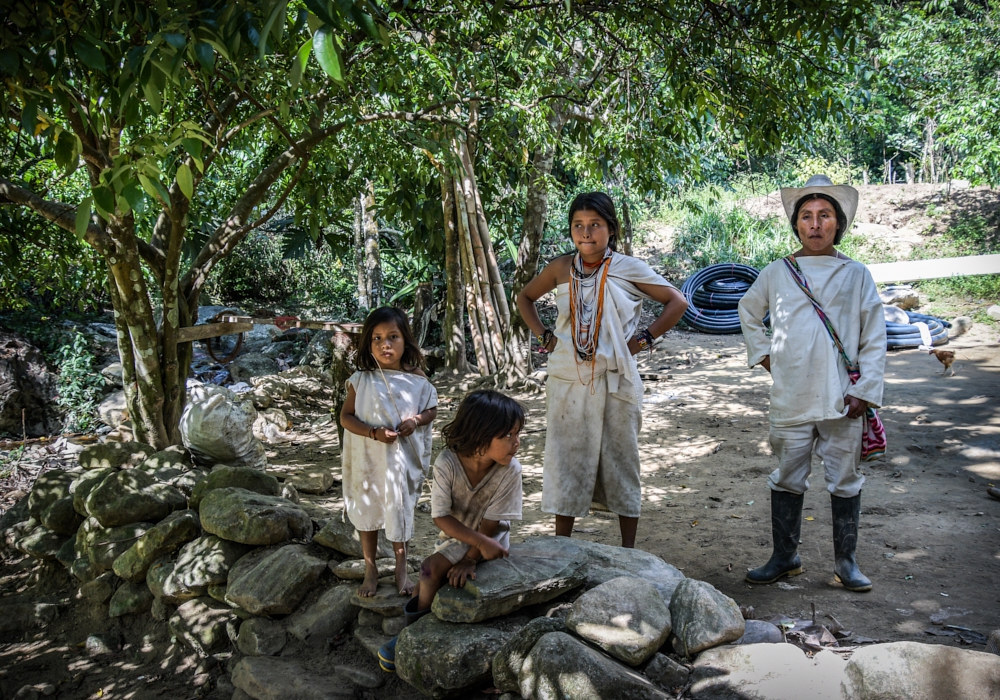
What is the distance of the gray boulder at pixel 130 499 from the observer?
4152 mm

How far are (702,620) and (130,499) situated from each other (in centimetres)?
327

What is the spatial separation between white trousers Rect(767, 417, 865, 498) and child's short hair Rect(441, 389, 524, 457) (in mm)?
1137

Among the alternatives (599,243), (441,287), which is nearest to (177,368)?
(599,243)

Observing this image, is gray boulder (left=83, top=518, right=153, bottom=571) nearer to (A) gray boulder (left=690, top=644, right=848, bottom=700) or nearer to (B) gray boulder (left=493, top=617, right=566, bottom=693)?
(B) gray boulder (left=493, top=617, right=566, bottom=693)

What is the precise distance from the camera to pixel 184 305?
15.5 feet

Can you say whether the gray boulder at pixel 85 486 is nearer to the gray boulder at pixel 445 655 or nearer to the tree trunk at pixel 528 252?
the gray boulder at pixel 445 655

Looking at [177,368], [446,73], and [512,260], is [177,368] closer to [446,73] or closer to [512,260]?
[446,73]

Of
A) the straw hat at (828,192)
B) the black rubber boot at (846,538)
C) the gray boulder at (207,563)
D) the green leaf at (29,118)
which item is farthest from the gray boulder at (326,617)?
the straw hat at (828,192)

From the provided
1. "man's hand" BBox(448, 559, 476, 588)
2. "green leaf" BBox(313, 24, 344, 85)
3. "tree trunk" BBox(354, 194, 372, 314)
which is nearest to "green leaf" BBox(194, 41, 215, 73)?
"green leaf" BBox(313, 24, 344, 85)

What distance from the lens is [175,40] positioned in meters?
1.89

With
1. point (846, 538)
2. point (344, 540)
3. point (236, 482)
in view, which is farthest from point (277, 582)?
point (846, 538)

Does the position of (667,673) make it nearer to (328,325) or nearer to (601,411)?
(601,411)

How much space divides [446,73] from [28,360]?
5.71 metres

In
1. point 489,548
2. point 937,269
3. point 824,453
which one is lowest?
point 489,548
